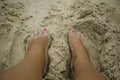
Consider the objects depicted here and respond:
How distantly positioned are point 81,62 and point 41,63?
315mm

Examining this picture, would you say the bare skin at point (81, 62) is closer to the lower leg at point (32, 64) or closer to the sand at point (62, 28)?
the sand at point (62, 28)

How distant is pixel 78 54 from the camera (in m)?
1.48

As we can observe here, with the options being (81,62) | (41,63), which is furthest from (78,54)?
(41,63)

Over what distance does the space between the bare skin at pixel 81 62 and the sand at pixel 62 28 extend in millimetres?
70

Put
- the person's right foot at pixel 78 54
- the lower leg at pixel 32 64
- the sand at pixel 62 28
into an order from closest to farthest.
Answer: the lower leg at pixel 32 64 < the person's right foot at pixel 78 54 < the sand at pixel 62 28

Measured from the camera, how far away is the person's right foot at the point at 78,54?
4.44 feet

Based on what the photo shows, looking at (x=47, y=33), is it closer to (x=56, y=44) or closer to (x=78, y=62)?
(x=56, y=44)

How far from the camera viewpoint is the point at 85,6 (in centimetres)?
175

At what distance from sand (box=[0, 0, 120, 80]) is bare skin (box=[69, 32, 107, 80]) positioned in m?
0.07

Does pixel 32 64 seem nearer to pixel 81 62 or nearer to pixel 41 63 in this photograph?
pixel 41 63

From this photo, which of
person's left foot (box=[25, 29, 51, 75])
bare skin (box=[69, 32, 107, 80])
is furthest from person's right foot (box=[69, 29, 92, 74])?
person's left foot (box=[25, 29, 51, 75])

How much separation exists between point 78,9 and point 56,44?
429 millimetres

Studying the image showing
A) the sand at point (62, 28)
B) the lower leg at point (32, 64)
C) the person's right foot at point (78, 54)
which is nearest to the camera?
the lower leg at point (32, 64)

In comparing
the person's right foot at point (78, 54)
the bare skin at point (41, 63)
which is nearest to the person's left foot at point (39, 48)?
the bare skin at point (41, 63)
